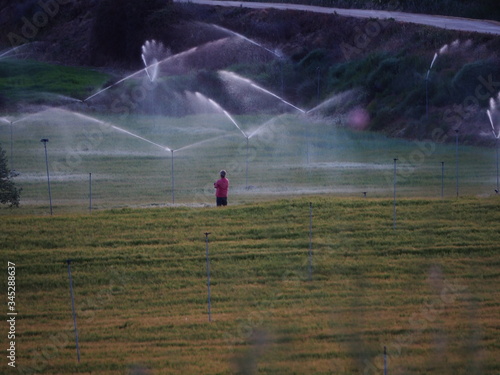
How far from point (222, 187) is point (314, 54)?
29524 millimetres

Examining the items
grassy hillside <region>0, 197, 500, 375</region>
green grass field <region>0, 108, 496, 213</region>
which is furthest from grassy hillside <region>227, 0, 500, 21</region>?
grassy hillside <region>0, 197, 500, 375</region>

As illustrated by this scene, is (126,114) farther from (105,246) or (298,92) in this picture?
(105,246)

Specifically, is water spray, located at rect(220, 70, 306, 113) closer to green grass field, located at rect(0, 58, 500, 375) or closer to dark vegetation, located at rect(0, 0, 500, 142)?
dark vegetation, located at rect(0, 0, 500, 142)

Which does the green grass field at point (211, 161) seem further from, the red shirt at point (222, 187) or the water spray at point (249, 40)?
the water spray at point (249, 40)

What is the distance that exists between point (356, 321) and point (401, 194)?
11.1 m

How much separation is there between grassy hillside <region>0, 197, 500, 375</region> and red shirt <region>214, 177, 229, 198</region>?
721mm

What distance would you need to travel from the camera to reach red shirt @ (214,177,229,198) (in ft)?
77.1

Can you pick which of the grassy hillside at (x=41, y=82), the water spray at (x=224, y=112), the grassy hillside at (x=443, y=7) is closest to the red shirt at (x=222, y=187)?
the water spray at (x=224, y=112)

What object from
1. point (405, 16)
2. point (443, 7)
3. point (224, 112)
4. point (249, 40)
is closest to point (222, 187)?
point (224, 112)

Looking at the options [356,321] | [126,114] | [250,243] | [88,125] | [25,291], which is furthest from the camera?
[126,114]

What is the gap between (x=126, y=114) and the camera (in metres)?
47.2

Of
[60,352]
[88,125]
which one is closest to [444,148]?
[88,125]

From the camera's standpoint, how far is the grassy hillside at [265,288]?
14.4 metres

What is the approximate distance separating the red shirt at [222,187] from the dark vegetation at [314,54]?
52.1ft
